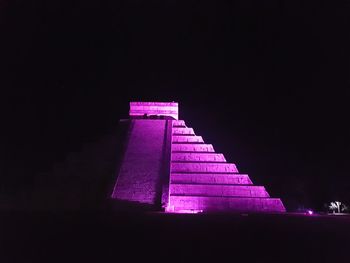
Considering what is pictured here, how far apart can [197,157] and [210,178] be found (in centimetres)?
156

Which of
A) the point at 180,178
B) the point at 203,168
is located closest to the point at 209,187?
the point at 203,168

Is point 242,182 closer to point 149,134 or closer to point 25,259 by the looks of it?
point 149,134

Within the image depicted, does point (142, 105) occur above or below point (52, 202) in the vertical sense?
above

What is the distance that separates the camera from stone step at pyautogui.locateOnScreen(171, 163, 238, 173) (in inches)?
675

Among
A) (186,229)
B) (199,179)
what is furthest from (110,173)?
(186,229)

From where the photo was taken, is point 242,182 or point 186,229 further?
point 242,182

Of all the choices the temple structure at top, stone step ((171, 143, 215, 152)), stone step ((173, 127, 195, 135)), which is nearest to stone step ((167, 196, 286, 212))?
the temple structure at top

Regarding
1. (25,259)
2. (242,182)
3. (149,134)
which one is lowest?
(25,259)

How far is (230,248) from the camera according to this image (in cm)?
538

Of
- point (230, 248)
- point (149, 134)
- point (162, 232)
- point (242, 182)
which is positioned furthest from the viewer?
point (149, 134)

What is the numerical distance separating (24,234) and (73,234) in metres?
0.81

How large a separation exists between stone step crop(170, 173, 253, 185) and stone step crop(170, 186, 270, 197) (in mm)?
377

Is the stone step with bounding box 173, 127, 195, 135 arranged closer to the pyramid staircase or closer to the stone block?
the pyramid staircase

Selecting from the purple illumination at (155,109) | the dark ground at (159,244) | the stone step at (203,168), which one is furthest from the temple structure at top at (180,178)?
the dark ground at (159,244)
